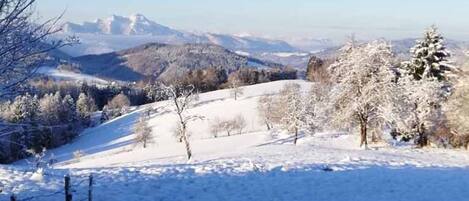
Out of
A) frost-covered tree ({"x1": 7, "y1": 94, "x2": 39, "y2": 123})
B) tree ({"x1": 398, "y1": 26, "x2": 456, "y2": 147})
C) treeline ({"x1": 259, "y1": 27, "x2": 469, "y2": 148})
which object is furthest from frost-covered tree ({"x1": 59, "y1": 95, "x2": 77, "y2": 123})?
tree ({"x1": 398, "y1": 26, "x2": 456, "y2": 147})

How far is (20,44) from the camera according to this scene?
9.85 m

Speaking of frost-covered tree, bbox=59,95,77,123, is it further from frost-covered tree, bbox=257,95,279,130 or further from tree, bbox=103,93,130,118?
frost-covered tree, bbox=257,95,279,130

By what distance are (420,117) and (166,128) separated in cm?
7023

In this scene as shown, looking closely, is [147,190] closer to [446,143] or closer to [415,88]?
[415,88]

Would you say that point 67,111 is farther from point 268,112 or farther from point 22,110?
point 268,112

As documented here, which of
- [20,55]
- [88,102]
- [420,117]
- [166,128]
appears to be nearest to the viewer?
[20,55]

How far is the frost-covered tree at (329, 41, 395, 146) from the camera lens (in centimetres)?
3981

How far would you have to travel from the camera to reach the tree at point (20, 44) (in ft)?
31.3

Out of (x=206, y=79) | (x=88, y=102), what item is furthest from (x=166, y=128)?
(x=206, y=79)

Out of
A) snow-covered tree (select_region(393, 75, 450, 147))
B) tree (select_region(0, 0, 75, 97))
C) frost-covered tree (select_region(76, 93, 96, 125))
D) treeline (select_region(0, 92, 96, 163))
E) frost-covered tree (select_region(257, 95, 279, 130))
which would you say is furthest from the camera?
frost-covered tree (select_region(76, 93, 96, 125))

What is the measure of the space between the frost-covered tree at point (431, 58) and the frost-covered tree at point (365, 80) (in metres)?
12.9

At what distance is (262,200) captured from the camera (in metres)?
18.3

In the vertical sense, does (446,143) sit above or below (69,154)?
above

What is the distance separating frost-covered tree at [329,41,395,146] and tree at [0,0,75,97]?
3204 centimetres
